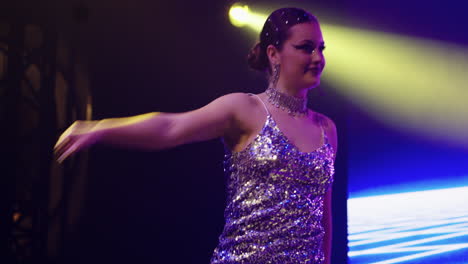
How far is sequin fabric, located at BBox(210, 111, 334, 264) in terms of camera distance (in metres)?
1.31

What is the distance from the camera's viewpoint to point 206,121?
4.19 feet

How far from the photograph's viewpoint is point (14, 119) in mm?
2385

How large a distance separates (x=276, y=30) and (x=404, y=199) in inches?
116

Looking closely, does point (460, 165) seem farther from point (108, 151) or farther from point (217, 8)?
point (108, 151)

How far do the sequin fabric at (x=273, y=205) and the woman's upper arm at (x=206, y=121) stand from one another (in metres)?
0.11

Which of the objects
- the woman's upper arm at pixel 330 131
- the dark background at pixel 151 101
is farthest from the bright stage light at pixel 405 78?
the woman's upper arm at pixel 330 131

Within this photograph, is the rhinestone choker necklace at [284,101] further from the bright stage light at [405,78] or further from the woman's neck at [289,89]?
the bright stage light at [405,78]

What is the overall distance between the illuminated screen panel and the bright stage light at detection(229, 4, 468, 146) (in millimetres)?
233

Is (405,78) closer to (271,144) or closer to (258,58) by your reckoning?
(258,58)

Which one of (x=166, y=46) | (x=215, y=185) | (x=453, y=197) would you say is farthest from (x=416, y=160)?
(x=166, y=46)

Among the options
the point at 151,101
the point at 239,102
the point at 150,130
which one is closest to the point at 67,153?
the point at 150,130

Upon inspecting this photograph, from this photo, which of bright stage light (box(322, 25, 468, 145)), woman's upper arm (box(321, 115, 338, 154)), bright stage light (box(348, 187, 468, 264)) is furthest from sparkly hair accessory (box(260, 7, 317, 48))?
bright stage light (box(322, 25, 468, 145))

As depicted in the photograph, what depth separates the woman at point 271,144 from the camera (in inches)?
48.7

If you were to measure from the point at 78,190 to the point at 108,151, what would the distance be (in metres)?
0.29
